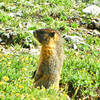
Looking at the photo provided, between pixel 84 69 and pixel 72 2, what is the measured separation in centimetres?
718

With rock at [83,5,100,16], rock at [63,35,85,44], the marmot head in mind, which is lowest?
→ rock at [63,35,85,44]

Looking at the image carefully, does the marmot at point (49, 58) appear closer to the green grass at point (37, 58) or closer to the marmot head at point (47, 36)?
the marmot head at point (47, 36)

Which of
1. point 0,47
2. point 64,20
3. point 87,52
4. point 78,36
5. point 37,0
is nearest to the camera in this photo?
point 0,47

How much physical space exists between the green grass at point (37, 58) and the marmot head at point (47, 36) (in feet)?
2.72

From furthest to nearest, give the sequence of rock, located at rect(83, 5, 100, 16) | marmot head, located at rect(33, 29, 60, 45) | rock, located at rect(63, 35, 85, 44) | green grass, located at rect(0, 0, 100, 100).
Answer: rock, located at rect(83, 5, 100, 16)
rock, located at rect(63, 35, 85, 44)
marmot head, located at rect(33, 29, 60, 45)
green grass, located at rect(0, 0, 100, 100)

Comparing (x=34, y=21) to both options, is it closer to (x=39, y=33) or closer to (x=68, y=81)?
(x=68, y=81)

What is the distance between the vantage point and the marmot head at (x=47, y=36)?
477 cm

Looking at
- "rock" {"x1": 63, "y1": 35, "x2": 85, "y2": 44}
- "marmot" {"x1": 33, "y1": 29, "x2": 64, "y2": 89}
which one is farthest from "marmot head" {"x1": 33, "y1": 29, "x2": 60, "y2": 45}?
"rock" {"x1": 63, "y1": 35, "x2": 85, "y2": 44}

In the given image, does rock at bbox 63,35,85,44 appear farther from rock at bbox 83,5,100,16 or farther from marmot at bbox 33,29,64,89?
marmot at bbox 33,29,64,89

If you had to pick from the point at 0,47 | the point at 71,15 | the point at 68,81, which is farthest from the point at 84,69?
the point at 71,15

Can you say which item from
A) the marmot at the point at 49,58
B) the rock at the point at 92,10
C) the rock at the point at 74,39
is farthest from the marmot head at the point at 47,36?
the rock at the point at 92,10

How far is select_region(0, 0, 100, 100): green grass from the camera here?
3.81 meters

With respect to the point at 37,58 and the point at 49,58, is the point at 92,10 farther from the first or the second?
the point at 49,58

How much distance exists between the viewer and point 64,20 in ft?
35.8
